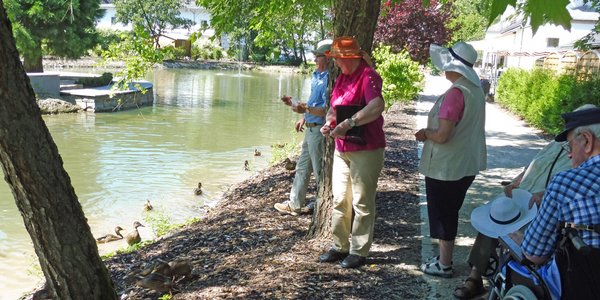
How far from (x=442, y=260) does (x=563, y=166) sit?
1.30 meters

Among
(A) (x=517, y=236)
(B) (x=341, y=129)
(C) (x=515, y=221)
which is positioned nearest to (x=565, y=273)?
(A) (x=517, y=236)

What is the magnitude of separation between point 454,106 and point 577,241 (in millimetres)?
1790

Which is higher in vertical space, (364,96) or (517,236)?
(364,96)

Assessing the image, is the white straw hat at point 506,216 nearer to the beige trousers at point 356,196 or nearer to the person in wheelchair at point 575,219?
the person in wheelchair at point 575,219

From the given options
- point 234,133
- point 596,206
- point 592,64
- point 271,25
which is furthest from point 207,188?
point 592,64

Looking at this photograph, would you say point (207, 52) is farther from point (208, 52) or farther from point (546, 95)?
point (546, 95)

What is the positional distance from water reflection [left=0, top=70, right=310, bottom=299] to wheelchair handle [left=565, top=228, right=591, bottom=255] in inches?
232

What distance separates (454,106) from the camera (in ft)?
14.1

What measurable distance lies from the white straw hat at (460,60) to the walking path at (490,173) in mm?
1616

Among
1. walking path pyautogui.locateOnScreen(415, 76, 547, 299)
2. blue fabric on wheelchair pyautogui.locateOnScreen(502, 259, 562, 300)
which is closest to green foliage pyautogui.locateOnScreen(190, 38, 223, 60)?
walking path pyautogui.locateOnScreen(415, 76, 547, 299)

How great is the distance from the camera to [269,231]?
247 inches

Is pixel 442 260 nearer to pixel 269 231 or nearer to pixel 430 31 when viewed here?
pixel 269 231

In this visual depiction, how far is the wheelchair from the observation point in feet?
8.72

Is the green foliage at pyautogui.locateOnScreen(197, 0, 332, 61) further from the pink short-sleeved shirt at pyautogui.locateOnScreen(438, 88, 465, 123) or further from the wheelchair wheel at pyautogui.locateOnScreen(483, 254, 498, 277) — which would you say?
the wheelchair wheel at pyautogui.locateOnScreen(483, 254, 498, 277)
